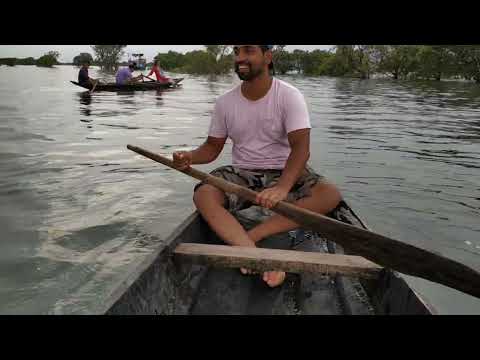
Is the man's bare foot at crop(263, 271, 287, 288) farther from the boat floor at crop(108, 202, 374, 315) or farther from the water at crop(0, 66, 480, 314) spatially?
the water at crop(0, 66, 480, 314)

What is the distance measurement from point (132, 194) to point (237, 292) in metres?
3.23

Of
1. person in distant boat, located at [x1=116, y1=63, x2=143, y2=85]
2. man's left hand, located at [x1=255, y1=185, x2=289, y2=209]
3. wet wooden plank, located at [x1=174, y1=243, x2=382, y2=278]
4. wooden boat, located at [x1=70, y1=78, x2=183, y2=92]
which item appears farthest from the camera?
person in distant boat, located at [x1=116, y1=63, x2=143, y2=85]

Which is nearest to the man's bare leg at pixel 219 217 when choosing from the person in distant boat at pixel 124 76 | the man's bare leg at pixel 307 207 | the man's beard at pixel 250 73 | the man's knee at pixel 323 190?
the man's bare leg at pixel 307 207

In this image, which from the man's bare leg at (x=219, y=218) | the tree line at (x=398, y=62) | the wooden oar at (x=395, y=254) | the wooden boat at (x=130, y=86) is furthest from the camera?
the tree line at (x=398, y=62)

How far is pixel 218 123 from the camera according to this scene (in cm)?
307

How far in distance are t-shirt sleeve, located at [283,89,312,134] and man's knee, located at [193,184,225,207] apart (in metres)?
0.65

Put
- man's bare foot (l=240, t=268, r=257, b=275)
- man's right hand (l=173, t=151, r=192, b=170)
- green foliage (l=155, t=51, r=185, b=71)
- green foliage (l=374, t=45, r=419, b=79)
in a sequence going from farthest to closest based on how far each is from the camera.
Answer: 1. green foliage (l=155, t=51, r=185, b=71)
2. green foliage (l=374, t=45, r=419, b=79)
3. man's right hand (l=173, t=151, r=192, b=170)
4. man's bare foot (l=240, t=268, r=257, b=275)

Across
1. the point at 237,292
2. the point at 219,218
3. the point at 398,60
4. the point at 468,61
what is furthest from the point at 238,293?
the point at 398,60

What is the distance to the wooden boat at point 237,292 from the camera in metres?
1.87

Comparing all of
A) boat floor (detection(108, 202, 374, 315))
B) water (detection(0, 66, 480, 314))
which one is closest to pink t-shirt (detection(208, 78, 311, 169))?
boat floor (detection(108, 202, 374, 315))

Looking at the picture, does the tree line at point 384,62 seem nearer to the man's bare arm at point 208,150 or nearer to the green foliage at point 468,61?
the green foliage at point 468,61

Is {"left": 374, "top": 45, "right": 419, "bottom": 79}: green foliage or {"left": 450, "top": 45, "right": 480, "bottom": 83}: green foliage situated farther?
{"left": 374, "top": 45, "right": 419, "bottom": 79}: green foliage

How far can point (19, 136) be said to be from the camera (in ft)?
28.2

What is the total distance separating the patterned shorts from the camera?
284cm
